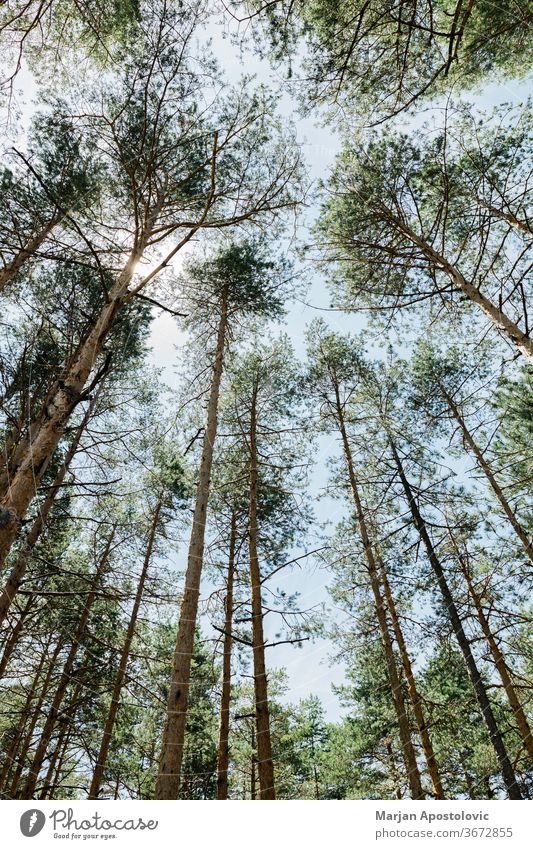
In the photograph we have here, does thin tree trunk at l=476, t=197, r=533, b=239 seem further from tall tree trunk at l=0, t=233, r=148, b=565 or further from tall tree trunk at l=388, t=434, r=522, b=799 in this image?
tall tree trunk at l=0, t=233, r=148, b=565

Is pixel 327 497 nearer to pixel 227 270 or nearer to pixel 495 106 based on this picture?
pixel 227 270

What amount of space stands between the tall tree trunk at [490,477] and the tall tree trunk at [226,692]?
14.1ft

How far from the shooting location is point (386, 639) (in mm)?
6223

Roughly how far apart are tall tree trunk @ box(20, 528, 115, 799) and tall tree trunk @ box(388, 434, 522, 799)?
5094 mm

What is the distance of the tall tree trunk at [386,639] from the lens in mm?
5492

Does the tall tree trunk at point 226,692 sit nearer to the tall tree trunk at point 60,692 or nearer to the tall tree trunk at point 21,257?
the tall tree trunk at point 60,692

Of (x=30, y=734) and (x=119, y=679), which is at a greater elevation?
(x=119, y=679)

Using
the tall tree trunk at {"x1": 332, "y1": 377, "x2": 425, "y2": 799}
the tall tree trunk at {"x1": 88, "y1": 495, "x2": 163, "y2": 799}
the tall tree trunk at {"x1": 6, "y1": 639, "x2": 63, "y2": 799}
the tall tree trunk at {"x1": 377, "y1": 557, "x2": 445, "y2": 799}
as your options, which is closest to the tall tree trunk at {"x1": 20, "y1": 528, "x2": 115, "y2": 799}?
the tall tree trunk at {"x1": 6, "y1": 639, "x2": 63, "y2": 799}

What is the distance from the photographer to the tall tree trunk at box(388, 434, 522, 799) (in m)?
5.52

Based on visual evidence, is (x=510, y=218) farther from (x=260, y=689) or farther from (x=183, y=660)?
(x=260, y=689)
